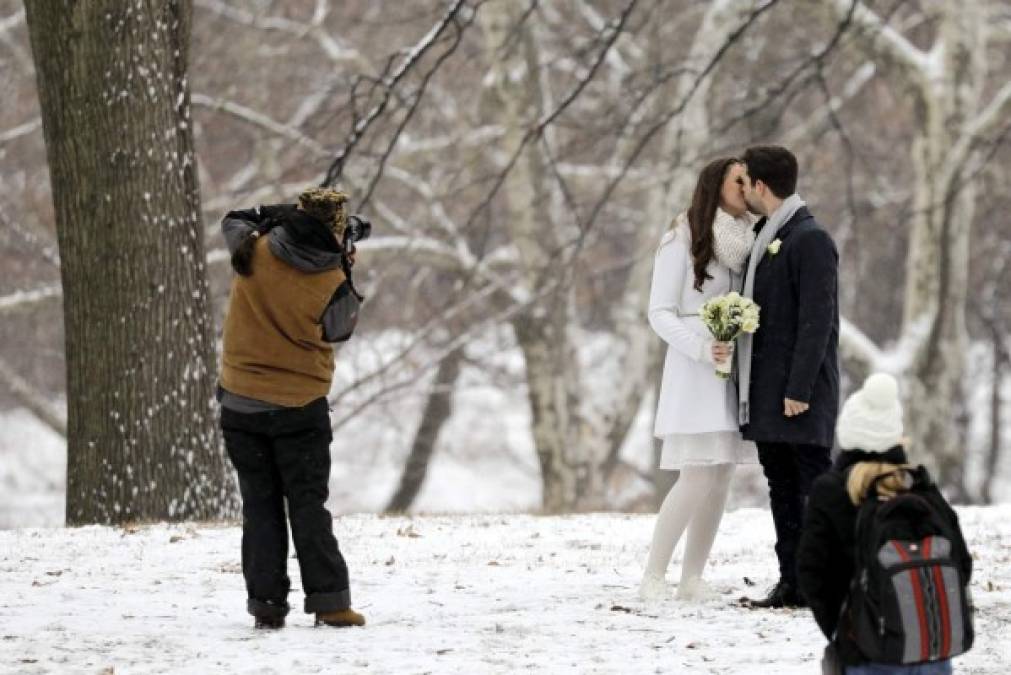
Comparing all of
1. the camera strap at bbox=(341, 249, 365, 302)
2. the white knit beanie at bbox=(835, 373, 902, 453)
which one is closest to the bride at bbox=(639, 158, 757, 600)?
the camera strap at bbox=(341, 249, 365, 302)

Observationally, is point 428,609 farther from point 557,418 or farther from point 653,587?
point 557,418

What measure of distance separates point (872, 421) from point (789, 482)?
202cm

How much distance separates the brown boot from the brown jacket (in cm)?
77

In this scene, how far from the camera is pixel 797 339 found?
632 centimetres

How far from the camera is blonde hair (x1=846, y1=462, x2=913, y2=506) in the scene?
14.3ft

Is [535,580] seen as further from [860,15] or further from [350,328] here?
[860,15]

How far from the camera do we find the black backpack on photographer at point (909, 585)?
4199mm

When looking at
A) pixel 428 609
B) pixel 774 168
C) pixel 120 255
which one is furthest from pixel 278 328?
pixel 120 255

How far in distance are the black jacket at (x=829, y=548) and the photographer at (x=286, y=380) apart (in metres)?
2.17

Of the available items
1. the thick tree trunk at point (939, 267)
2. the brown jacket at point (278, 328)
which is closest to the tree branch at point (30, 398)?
the thick tree trunk at point (939, 267)

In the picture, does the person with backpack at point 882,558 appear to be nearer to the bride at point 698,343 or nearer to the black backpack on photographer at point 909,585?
the black backpack on photographer at point 909,585

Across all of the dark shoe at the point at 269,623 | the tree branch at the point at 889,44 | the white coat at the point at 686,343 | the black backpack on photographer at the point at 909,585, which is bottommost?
the dark shoe at the point at 269,623

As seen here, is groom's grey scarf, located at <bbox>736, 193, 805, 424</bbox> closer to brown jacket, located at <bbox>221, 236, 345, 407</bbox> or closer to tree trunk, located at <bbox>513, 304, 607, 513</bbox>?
brown jacket, located at <bbox>221, 236, 345, 407</bbox>

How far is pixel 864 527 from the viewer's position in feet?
14.1
